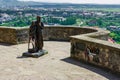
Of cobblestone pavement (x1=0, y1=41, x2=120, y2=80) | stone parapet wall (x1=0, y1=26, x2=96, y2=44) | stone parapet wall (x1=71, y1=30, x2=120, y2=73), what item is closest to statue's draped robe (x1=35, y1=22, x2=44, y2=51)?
cobblestone pavement (x1=0, y1=41, x2=120, y2=80)

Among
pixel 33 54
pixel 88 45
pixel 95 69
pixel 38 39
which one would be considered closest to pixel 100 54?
pixel 95 69

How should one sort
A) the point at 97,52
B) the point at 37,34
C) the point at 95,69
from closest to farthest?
the point at 95,69, the point at 97,52, the point at 37,34

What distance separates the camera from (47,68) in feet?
32.5

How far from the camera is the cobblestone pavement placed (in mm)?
8914

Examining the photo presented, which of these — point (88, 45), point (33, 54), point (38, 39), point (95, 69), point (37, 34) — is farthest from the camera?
point (37, 34)

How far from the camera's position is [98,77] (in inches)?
353

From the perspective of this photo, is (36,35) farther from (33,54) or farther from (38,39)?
(33,54)

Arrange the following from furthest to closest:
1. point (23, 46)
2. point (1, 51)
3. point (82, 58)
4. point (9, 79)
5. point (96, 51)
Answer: point (23, 46)
point (1, 51)
point (82, 58)
point (96, 51)
point (9, 79)

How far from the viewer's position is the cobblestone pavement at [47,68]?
Result: 891 cm

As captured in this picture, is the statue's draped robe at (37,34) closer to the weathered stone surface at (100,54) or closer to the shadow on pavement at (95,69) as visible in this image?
the shadow on pavement at (95,69)

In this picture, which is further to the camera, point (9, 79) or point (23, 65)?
point (23, 65)

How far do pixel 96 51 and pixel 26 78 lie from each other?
8.80ft

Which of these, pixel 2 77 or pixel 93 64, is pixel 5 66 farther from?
pixel 93 64

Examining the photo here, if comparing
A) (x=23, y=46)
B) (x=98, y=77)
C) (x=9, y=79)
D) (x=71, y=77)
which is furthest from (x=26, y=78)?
(x=23, y=46)
